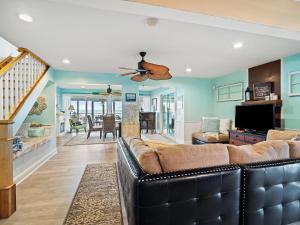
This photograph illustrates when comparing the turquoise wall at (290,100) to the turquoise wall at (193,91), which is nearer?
the turquoise wall at (290,100)

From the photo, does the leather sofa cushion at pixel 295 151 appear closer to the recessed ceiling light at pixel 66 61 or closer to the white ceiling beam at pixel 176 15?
the white ceiling beam at pixel 176 15

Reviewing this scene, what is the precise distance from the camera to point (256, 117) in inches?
164

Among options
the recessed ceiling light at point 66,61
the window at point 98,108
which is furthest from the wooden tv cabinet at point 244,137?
the window at point 98,108

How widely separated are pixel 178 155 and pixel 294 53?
389cm

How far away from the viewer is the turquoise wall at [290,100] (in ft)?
11.9

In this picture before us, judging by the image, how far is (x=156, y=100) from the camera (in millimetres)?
9773

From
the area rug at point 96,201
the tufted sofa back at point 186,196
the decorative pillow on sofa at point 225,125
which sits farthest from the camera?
the decorative pillow on sofa at point 225,125

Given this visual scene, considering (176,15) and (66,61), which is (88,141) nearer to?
(66,61)

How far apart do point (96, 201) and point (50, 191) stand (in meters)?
0.83

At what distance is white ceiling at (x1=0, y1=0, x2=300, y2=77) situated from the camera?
6.92 feet

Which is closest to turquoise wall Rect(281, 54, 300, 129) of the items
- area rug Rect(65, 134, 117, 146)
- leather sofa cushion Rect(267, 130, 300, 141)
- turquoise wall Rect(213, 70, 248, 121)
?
leather sofa cushion Rect(267, 130, 300, 141)

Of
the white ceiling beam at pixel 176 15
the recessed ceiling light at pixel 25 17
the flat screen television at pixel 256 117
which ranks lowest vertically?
the flat screen television at pixel 256 117

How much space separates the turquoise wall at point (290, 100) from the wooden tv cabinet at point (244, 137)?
25.3 inches

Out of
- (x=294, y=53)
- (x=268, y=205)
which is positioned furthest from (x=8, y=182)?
(x=294, y=53)
